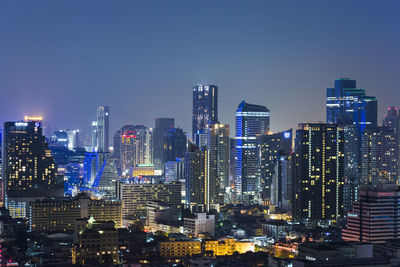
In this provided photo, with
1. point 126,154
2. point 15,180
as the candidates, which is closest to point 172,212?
point 15,180

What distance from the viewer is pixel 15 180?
6775cm

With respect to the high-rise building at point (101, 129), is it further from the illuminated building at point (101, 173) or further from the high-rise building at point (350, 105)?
the high-rise building at point (350, 105)

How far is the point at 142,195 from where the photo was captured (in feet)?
210

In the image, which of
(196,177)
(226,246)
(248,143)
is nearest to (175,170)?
(248,143)

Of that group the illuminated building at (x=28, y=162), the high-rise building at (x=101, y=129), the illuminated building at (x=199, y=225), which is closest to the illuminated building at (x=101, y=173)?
the illuminated building at (x=28, y=162)

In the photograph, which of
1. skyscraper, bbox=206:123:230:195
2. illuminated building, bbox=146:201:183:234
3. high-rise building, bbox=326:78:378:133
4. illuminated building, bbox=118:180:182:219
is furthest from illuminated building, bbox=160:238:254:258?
high-rise building, bbox=326:78:378:133

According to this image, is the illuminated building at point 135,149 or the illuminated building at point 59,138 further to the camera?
the illuminated building at point 59,138

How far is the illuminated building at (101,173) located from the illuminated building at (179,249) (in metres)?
27.3

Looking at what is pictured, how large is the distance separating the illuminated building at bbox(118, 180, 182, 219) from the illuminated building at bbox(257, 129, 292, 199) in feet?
56.7

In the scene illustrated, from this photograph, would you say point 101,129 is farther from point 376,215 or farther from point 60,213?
point 376,215

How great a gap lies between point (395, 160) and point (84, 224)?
45.1 meters

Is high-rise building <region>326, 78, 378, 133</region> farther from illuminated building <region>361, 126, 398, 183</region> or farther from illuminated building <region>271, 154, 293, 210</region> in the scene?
illuminated building <region>271, 154, 293, 210</region>

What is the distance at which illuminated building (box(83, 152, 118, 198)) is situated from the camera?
8200 cm

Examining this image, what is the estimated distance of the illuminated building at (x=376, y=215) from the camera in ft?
145
